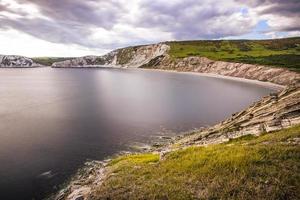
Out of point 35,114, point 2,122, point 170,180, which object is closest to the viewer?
point 170,180

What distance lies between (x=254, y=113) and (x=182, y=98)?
58.7 m

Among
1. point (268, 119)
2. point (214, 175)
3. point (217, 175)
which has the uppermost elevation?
point (268, 119)

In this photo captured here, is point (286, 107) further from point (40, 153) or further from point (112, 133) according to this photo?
point (40, 153)

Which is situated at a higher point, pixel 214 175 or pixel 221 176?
pixel 221 176

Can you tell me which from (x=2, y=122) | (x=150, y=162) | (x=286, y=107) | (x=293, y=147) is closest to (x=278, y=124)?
(x=286, y=107)

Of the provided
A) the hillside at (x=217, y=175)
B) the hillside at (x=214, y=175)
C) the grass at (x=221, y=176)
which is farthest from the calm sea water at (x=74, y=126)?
the grass at (x=221, y=176)

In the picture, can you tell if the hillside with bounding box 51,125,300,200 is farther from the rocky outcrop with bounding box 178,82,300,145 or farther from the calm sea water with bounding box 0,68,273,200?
the calm sea water with bounding box 0,68,273,200

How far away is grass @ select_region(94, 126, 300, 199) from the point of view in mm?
21047

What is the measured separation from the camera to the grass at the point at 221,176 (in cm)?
2105

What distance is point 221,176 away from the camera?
2284 centimetres

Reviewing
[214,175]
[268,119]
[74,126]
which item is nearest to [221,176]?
[214,175]

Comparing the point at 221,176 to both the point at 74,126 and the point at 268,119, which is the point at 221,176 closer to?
the point at 268,119

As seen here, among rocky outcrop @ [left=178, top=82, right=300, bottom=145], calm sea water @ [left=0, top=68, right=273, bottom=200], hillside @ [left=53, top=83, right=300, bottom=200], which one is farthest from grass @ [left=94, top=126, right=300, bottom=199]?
calm sea water @ [left=0, top=68, right=273, bottom=200]

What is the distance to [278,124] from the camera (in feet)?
112
